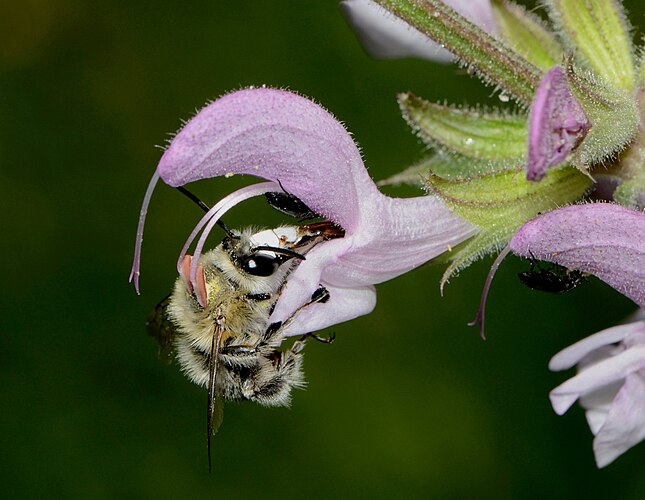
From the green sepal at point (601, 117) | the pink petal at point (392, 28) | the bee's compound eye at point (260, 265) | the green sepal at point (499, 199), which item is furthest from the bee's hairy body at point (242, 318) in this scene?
the pink petal at point (392, 28)

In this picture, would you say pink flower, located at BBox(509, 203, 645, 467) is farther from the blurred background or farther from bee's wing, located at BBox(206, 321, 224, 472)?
the blurred background

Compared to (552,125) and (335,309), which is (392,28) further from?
(552,125)

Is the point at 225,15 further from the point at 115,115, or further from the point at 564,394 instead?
the point at 564,394

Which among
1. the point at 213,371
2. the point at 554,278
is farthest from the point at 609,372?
the point at 213,371

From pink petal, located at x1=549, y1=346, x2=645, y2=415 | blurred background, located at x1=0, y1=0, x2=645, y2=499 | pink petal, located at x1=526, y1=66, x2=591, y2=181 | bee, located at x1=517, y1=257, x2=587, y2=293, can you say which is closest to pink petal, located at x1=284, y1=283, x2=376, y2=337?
bee, located at x1=517, y1=257, x2=587, y2=293

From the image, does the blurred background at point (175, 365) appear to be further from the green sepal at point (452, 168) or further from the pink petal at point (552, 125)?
the pink petal at point (552, 125)

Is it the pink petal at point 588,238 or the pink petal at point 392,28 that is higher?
the pink petal at point 392,28

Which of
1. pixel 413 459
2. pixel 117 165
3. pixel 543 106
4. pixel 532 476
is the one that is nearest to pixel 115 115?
pixel 117 165
